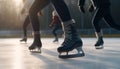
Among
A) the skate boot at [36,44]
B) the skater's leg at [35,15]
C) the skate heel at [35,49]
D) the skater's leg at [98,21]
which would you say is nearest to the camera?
the skater's leg at [35,15]

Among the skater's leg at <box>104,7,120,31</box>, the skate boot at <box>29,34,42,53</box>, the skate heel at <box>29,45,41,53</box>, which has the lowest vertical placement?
the skate heel at <box>29,45,41,53</box>

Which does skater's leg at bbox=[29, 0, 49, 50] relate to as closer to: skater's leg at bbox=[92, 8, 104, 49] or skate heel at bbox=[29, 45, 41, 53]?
skate heel at bbox=[29, 45, 41, 53]

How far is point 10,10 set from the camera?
→ 40.6 metres

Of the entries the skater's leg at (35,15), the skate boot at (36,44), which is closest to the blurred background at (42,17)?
the skate boot at (36,44)

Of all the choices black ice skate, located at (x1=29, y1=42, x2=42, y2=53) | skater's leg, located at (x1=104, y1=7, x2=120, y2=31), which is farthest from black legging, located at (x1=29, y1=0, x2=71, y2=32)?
skater's leg, located at (x1=104, y1=7, x2=120, y2=31)

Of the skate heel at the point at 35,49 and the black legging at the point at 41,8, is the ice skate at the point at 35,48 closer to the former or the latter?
the skate heel at the point at 35,49

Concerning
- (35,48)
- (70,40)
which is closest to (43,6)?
(35,48)

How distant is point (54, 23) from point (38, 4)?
6.80m

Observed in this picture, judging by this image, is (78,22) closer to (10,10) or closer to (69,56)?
(10,10)

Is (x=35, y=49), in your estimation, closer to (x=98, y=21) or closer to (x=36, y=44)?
(x=36, y=44)

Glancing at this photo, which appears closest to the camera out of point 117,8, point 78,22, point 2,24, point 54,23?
point 54,23

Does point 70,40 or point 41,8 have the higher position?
point 41,8

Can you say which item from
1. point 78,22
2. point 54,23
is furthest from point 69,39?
point 78,22

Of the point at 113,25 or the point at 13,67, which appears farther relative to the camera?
the point at 113,25
